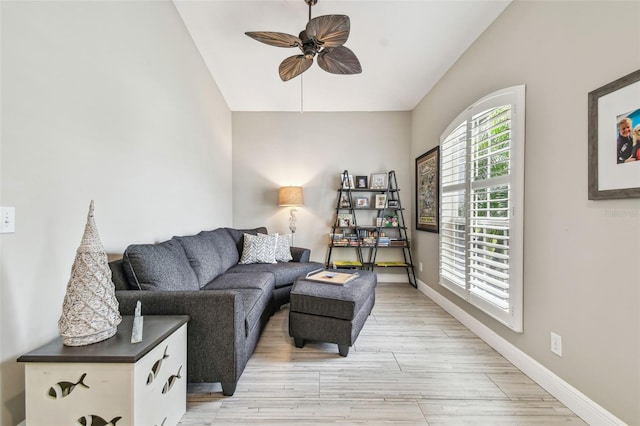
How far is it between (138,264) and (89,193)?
0.51 metres

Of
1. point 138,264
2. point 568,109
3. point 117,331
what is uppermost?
point 568,109

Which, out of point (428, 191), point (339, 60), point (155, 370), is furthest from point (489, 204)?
point (155, 370)

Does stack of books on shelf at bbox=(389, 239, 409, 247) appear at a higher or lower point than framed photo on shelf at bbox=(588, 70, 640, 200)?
lower

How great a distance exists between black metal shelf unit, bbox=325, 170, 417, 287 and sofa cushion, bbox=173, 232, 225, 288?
6.39ft

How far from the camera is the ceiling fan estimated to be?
193cm

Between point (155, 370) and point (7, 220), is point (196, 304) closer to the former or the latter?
point (155, 370)

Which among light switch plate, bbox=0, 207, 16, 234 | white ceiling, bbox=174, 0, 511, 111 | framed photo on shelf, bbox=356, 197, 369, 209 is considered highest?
white ceiling, bbox=174, 0, 511, 111

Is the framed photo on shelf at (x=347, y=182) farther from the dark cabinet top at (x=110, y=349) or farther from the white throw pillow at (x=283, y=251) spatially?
the dark cabinet top at (x=110, y=349)

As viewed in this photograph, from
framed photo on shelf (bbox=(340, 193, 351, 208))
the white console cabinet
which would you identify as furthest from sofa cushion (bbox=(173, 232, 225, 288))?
framed photo on shelf (bbox=(340, 193, 351, 208))

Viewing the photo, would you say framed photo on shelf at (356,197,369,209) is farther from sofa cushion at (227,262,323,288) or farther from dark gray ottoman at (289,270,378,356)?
dark gray ottoman at (289,270,378,356)

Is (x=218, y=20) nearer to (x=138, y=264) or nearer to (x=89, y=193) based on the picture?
(x=89, y=193)

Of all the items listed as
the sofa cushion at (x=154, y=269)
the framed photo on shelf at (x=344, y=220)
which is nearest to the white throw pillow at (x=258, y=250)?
the framed photo on shelf at (x=344, y=220)

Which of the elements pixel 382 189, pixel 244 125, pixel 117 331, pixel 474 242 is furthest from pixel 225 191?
pixel 474 242

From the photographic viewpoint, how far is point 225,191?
4.16 m
